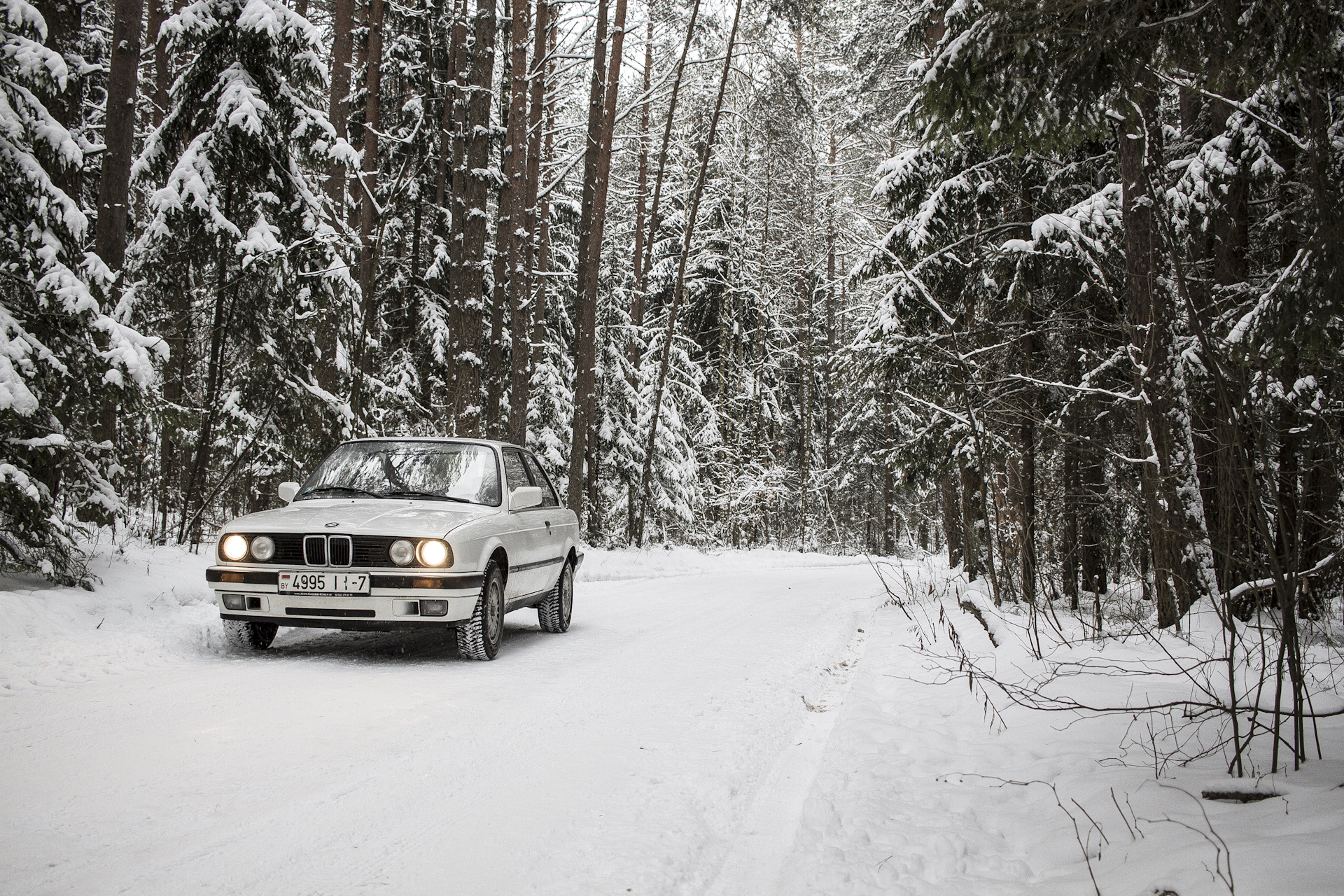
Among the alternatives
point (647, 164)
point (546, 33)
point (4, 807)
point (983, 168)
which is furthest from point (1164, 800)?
point (647, 164)

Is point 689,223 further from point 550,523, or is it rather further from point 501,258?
point 550,523

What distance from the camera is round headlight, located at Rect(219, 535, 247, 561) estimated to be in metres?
6.21

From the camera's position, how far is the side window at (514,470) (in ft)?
26.4

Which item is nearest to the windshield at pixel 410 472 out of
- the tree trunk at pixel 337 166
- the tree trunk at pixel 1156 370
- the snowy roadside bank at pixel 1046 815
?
the snowy roadside bank at pixel 1046 815

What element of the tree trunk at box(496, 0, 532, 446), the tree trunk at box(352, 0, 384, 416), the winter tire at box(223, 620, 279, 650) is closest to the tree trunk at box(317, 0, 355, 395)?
the tree trunk at box(352, 0, 384, 416)

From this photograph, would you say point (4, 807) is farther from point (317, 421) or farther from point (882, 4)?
point (882, 4)

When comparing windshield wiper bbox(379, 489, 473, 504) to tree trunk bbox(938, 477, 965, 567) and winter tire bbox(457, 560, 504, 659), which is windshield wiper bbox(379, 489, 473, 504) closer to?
winter tire bbox(457, 560, 504, 659)

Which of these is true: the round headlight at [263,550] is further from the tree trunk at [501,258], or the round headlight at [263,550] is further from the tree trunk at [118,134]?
the tree trunk at [501,258]

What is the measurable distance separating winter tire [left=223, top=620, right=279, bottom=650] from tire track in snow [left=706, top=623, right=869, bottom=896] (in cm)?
414

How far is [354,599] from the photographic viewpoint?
20.1 feet

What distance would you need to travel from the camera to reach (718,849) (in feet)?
10.5

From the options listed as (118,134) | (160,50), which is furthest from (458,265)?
(160,50)

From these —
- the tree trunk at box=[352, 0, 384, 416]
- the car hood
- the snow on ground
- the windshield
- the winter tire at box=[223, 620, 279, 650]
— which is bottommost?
the snow on ground

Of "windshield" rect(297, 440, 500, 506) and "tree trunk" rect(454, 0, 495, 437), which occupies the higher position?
"tree trunk" rect(454, 0, 495, 437)
